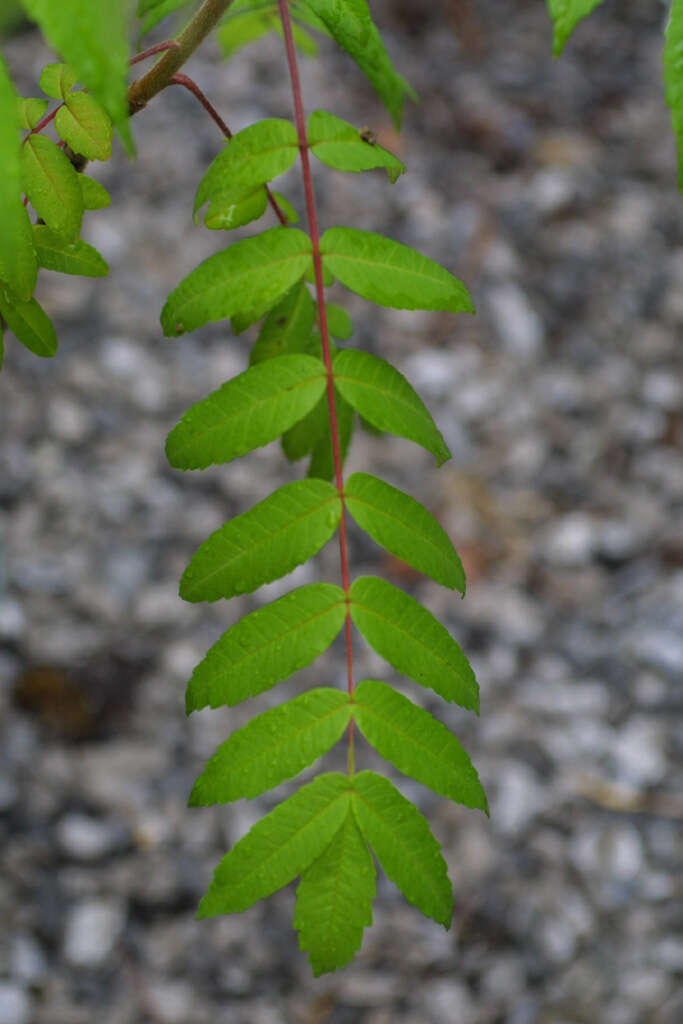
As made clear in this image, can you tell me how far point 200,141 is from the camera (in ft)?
10.0

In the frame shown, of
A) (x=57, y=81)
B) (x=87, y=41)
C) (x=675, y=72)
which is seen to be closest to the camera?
(x=87, y=41)

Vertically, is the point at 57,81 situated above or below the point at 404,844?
above

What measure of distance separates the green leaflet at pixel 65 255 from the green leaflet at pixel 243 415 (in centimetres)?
14

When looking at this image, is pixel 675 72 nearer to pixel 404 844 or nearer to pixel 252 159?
pixel 252 159

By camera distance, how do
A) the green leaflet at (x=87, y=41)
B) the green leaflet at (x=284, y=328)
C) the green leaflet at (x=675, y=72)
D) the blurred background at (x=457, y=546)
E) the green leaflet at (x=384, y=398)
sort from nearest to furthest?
the green leaflet at (x=87, y=41), the green leaflet at (x=675, y=72), the green leaflet at (x=384, y=398), the green leaflet at (x=284, y=328), the blurred background at (x=457, y=546)

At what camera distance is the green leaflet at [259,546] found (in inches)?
29.5

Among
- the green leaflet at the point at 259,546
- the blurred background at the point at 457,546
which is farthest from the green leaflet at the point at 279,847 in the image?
the blurred background at the point at 457,546

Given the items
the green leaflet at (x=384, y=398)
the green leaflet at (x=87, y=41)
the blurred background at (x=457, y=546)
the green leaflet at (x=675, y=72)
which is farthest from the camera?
the blurred background at (x=457, y=546)

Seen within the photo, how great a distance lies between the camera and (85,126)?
2.44 feet

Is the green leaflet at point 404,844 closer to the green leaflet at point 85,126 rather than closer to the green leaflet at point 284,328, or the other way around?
the green leaflet at point 284,328

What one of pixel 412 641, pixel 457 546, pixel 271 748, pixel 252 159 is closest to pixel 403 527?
pixel 412 641

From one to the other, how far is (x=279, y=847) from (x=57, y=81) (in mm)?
619

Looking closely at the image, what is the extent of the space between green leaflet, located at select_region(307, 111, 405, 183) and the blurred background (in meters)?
1.50

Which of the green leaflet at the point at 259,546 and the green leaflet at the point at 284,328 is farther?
the green leaflet at the point at 284,328
